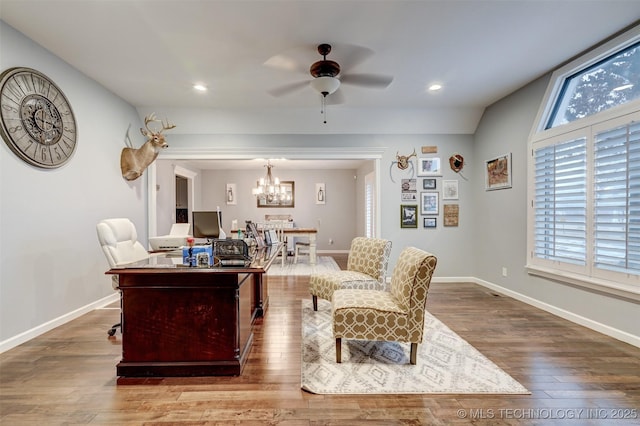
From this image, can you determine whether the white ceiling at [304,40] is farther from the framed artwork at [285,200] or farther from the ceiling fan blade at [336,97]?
the framed artwork at [285,200]

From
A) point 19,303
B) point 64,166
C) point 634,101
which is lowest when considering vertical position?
point 19,303

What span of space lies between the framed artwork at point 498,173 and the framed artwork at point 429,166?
713 mm

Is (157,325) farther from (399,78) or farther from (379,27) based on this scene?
(399,78)

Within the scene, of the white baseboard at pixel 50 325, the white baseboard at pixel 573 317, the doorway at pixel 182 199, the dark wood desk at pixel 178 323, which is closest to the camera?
the dark wood desk at pixel 178 323

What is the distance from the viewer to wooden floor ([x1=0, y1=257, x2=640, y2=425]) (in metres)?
1.63

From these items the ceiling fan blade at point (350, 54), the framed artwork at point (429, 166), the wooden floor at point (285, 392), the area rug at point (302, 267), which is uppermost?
the ceiling fan blade at point (350, 54)

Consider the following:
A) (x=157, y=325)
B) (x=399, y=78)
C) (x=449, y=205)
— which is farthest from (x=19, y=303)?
(x=449, y=205)

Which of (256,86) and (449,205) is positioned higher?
(256,86)

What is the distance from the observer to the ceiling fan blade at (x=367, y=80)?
2.72 m

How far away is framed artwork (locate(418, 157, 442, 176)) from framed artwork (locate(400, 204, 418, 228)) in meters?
0.58

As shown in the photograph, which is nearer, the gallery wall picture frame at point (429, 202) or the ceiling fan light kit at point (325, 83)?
the ceiling fan light kit at point (325, 83)

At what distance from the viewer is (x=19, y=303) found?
252cm

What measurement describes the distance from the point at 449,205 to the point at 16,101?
5448mm

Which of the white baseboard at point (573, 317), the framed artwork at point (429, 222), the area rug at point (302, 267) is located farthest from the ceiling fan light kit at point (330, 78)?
the area rug at point (302, 267)
